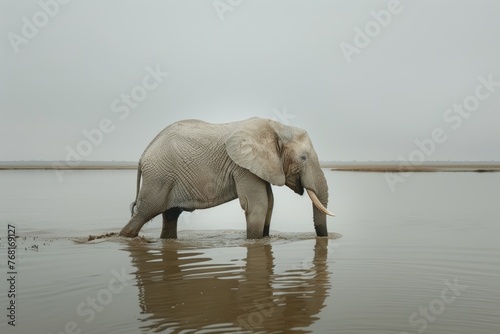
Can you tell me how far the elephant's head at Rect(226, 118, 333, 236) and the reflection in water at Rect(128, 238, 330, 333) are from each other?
2.51m

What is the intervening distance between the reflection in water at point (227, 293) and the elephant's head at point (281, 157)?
8.24 feet

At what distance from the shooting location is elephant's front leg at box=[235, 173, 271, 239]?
1159 centimetres

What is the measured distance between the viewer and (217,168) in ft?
39.9

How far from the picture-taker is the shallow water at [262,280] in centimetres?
574

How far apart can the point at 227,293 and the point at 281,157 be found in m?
5.82

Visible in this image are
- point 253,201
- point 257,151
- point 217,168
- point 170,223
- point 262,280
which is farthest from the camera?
point 170,223

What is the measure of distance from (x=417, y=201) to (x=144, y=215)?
43.4ft

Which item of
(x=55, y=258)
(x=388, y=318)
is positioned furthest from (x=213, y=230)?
(x=388, y=318)

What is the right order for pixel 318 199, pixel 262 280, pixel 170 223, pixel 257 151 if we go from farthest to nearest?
pixel 170 223
pixel 318 199
pixel 257 151
pixel 262 280

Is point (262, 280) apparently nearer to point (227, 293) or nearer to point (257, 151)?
point (227, 293)

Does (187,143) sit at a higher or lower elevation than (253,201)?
higher

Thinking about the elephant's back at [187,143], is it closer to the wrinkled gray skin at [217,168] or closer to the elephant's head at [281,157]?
the wrinkled gray skin at [217,168]

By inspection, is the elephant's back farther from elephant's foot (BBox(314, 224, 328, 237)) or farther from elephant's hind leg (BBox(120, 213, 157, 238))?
elephant's foot (BBox(314, 224, 328, 237))

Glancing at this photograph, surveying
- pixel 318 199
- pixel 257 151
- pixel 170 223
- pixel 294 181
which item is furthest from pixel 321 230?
pixel 170 223
